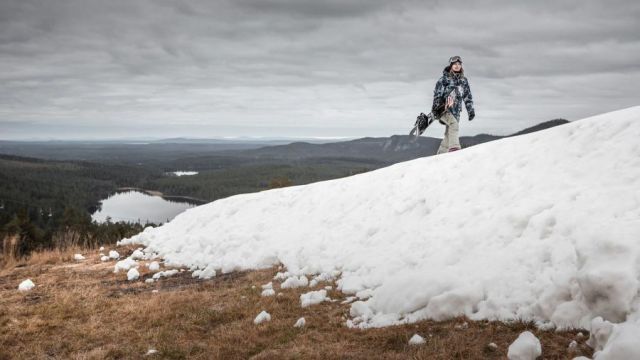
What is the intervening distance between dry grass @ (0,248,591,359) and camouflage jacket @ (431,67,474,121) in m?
7.51

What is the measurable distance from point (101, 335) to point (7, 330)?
1873mm

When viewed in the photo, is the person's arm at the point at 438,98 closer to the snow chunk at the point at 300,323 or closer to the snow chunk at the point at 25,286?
the snow chunk at the point at 300,323

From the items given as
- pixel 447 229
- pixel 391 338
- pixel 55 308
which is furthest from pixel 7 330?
pixel 447 229

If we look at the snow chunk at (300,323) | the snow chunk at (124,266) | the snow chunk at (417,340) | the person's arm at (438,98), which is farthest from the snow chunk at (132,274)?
the person's arm at (438,98)

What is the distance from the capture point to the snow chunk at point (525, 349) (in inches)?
171

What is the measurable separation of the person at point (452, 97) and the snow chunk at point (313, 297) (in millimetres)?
7916

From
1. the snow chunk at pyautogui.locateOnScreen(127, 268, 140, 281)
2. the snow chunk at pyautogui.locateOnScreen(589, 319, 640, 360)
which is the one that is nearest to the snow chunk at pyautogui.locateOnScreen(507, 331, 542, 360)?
the snow chunk at pyautogui.locateOnScreen(589, 319, 640, 360)

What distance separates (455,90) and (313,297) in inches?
337

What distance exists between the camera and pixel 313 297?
24.7ft

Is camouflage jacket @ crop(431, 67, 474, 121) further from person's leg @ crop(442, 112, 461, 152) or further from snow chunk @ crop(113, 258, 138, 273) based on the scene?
snow chunk @ crop(113, 258, 138, 273)

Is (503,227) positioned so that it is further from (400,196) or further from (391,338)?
(400,196)

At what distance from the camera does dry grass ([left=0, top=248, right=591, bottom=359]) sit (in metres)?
5.07

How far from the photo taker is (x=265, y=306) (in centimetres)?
754

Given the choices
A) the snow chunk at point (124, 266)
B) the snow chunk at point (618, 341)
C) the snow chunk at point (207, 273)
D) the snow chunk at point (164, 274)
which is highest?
the snow chunk at point (618, 341)
